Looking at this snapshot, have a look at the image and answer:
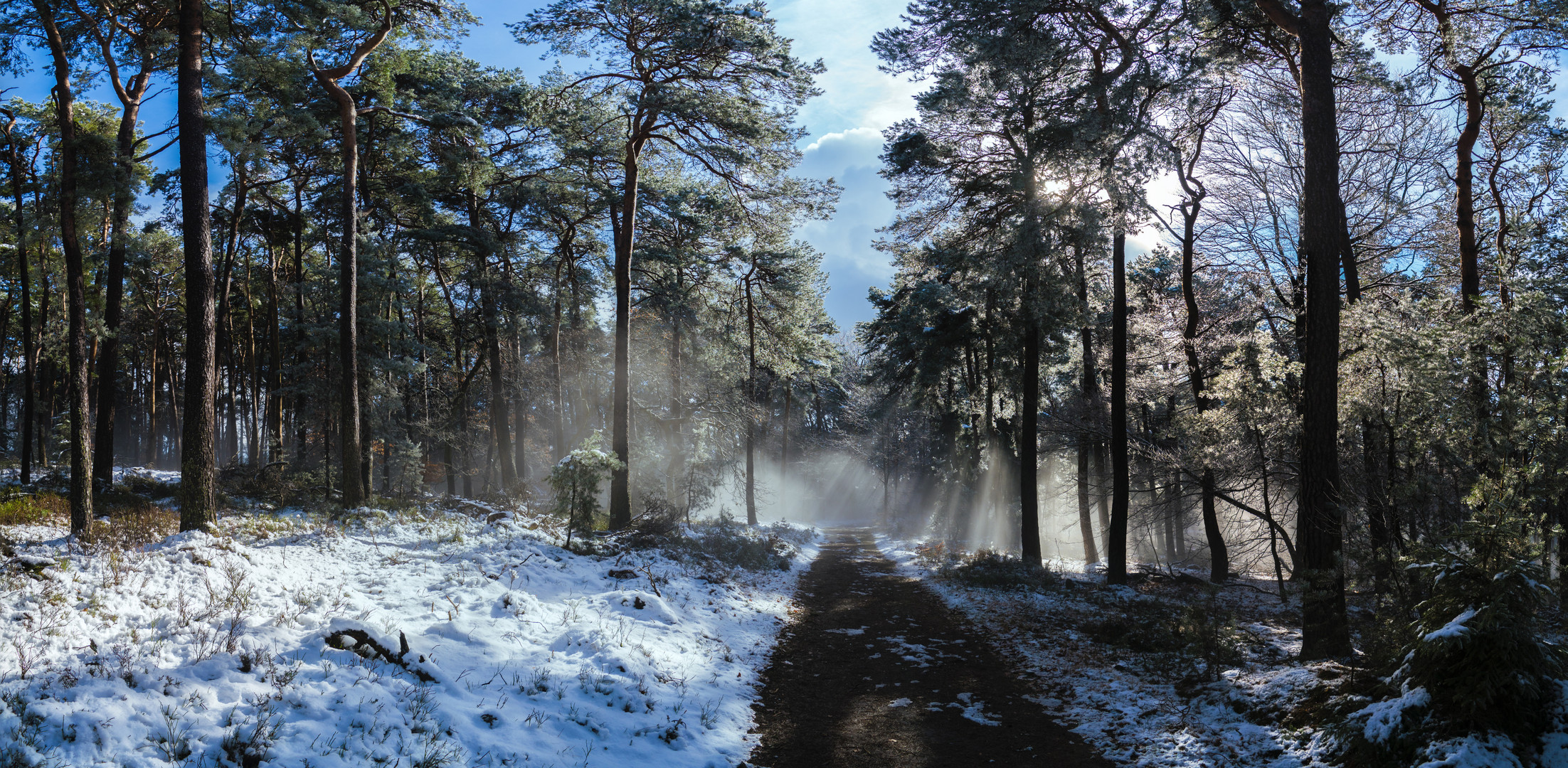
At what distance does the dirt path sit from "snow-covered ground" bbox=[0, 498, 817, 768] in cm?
47

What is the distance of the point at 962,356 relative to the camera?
83.4 ft

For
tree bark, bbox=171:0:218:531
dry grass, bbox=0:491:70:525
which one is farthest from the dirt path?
dry grass, bbox=0:491:70:525

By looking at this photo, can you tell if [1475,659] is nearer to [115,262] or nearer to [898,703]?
[898,703]

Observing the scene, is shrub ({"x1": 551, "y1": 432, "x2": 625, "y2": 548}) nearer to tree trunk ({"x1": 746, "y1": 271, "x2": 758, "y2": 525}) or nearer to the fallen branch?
the fallen branch

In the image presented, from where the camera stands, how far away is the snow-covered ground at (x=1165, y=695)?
16.3 ft

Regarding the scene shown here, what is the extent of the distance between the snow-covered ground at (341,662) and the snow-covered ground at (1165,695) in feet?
10.6

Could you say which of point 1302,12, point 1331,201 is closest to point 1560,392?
point 1331,201

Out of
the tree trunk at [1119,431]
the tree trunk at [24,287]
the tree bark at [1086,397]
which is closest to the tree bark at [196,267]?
the tree trunk at [24,287]

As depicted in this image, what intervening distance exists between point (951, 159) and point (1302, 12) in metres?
8.27

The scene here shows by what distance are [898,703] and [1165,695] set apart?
102 inches

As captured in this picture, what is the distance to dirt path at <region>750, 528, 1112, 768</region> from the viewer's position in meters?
5.39

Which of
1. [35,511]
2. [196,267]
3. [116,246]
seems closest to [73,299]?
[196,267]

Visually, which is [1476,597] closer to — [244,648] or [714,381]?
[244,648]

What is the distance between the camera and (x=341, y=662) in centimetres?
503
